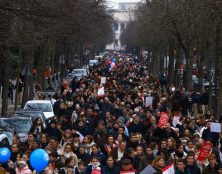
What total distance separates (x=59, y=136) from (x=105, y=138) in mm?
2244

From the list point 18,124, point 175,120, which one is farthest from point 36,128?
point 175,120

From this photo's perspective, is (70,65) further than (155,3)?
Yes

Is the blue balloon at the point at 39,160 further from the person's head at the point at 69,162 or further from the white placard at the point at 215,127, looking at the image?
the white placard at the point at 215,127

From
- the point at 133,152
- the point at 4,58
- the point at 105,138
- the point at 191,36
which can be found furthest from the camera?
the point at 191,36

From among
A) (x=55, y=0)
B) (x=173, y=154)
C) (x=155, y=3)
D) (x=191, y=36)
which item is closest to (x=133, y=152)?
(x=173, y=154)

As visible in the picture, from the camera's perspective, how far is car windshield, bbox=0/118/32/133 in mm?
23237

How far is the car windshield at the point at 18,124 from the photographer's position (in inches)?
915

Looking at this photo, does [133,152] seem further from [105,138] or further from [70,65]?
[70,65]

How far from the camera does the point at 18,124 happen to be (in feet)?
77.6

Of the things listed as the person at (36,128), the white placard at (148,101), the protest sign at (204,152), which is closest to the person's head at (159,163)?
the protest sign at (204,152)

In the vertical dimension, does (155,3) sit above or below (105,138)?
above

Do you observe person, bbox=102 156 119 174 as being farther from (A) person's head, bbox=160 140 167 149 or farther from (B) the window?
(B) the window

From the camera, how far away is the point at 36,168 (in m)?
13.0

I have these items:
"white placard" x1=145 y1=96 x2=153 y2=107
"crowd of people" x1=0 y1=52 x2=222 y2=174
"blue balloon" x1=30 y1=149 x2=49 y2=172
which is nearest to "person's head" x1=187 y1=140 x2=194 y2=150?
"crowd of people" x1=0 y1=52 x2=222 y2=174
